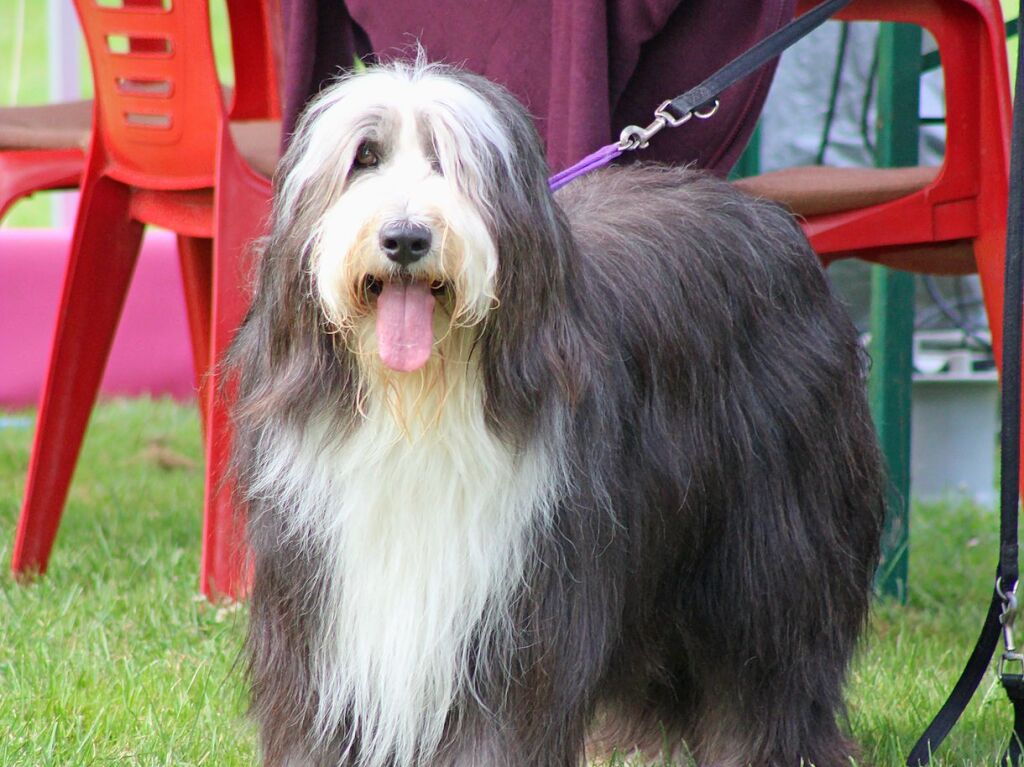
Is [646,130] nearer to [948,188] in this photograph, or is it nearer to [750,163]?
[948,188]

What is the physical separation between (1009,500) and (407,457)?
1160mm

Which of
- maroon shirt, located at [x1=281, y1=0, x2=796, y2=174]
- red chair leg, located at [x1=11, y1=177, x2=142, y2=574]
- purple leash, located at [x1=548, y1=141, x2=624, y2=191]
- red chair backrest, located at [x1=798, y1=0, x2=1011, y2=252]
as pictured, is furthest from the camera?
red chair leg, located at [x1=11, y1=177, x2=142, y2=574]

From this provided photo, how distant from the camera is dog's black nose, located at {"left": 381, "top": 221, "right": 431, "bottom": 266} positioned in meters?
2.33

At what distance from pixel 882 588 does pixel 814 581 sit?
178 centimetres

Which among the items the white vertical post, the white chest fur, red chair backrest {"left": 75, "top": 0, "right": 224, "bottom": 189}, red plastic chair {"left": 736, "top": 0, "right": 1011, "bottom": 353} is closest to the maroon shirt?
red plastic chair {"left": 736, "top": 0, "right": 1011, "bottom": 353}

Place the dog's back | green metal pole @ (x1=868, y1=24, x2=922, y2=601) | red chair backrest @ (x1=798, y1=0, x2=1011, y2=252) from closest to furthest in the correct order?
the dog's back < red chair backrest @ (x1=798, y1=0, x2=1011, y2=252) < green metal pole @ (x1=868, y1=24, x2=922, y2=601)

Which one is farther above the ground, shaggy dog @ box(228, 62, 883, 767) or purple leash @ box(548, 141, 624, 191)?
purple leash @ box(548, 141, 624, 191)

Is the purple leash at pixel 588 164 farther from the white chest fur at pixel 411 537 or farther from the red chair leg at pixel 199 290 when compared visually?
the red chair leg at pixel 199 290

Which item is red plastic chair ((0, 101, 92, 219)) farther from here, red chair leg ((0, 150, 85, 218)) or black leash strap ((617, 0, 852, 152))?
black leash strap ((617, 0, 852, 152))

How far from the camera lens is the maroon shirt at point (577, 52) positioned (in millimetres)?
3398

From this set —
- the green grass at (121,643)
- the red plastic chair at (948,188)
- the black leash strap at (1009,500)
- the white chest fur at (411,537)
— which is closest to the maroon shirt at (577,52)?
the red plastic chair at (948,188)

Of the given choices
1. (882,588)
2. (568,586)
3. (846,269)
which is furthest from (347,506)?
(846,269)

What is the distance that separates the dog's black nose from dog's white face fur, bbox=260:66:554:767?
0.01m

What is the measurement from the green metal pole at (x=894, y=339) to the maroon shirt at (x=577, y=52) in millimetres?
1211
